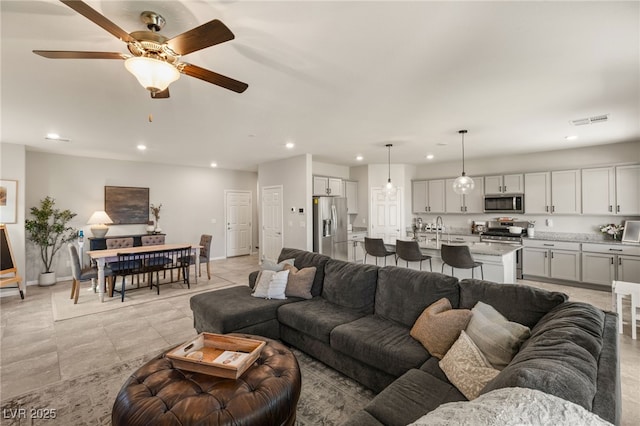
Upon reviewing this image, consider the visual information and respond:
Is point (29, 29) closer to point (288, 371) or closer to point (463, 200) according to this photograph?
point (288, 371)

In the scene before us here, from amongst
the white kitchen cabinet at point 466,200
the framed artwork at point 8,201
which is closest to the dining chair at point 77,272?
the framed artwork at point 8,201

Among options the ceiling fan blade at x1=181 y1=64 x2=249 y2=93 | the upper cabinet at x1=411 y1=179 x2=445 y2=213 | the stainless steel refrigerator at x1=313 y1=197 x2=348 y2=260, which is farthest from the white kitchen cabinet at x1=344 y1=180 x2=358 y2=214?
the ceiling fan blade at x1=181 y1=64 x2=249 y2=93

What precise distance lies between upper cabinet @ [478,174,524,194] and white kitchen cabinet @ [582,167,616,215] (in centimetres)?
99

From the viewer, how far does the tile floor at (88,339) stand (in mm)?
2516

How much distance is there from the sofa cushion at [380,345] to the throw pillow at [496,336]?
0.39 meters

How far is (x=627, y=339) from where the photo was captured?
3215 millimetres

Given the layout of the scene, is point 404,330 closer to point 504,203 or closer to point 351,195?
point 504,203

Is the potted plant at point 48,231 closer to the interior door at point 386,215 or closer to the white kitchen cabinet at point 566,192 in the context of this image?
the interior door at point 386,215

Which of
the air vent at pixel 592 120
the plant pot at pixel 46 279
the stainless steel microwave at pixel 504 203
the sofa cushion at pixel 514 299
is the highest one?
the air vent at pixel 592 120

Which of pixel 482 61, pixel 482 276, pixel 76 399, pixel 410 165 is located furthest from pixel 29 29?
pixel 410 165

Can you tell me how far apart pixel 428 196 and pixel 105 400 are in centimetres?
706

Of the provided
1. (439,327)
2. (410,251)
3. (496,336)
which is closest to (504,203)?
(410,251)

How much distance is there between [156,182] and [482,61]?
723 cm

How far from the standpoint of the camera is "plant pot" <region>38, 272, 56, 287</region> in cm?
553
